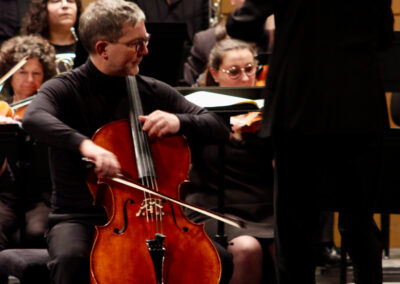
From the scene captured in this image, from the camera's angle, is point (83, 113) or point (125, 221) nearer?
point (125, 221)

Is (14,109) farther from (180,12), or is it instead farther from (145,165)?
(180,12)

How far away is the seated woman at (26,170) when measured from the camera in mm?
2381

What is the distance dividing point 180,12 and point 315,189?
2.40 meters

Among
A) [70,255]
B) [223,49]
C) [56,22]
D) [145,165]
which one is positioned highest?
[56,22]

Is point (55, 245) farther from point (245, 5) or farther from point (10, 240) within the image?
point (245, 5)

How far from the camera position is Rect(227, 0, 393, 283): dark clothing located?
1.49 m

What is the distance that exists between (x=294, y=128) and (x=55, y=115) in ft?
2.66

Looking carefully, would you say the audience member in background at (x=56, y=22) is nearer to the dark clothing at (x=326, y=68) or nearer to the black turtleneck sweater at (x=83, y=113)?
the black turtleneck sweater at (x=83, y=113)

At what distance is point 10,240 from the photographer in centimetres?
249

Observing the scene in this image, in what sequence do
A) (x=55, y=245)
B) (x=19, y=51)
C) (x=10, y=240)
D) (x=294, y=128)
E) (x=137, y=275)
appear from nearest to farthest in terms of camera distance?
(x=294, y=128)
(x=137, y=275)
(x=55, y=245)
(x=10, y=240)
(x=19, y=51)

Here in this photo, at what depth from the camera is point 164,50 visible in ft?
8.38

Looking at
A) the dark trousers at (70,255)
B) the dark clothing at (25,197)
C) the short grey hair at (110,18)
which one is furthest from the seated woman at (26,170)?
the short grey hair at (110,18)

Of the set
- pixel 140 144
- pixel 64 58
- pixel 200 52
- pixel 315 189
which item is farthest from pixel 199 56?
pixel 315 189

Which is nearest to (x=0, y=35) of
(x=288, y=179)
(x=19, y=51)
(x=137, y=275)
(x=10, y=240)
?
(x=19, y=51)
